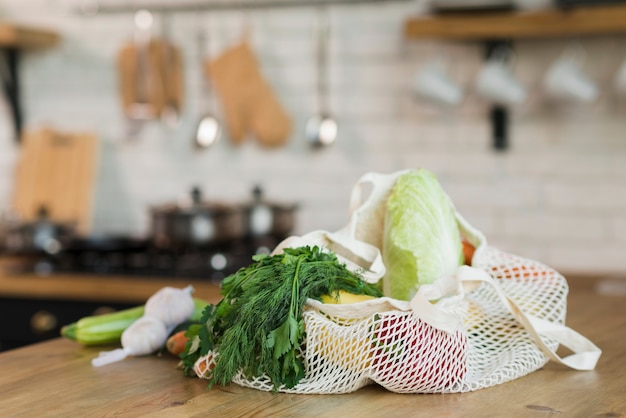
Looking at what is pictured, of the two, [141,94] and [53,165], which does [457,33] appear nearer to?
[141,94]

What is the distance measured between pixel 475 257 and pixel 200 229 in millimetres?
2131

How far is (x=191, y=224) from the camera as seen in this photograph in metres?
3.71

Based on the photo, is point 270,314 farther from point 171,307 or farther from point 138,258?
point 138,258

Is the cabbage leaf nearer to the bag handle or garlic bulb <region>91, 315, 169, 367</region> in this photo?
the bag handle

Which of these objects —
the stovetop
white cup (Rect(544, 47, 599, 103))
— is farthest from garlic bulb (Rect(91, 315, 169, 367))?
white cup (Rect(544, 47, 599, 103))

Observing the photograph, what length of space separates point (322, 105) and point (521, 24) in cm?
94

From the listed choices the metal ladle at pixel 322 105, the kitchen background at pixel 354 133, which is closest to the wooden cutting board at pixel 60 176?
the kitchen background at pixel 354 133

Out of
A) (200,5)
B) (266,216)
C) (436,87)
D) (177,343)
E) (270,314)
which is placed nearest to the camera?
(270,314)

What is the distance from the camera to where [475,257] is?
1.70 metres

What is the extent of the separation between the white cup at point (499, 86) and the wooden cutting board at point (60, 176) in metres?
1.75

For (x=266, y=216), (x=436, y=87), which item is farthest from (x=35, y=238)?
(x=436, y=87)

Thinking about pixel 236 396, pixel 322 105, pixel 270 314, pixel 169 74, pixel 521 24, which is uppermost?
pixel 521 24

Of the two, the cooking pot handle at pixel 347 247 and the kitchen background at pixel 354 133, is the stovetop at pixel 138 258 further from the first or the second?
the cooking pot handle at pixel 347 247

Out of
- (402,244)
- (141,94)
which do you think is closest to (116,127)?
(141,94)
